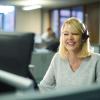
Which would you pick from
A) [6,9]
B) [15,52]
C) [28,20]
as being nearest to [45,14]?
[28,20]

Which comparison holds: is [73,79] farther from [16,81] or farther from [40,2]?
[40,2]

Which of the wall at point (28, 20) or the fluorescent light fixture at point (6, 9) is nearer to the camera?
the fluorescent light fixture at point (6, 9)

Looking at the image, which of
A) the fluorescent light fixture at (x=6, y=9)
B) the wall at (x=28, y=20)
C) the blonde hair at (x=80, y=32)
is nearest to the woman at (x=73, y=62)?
the blonde hair at (x=80, y=32)

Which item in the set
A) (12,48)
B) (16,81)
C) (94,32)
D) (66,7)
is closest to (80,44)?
(12,48)

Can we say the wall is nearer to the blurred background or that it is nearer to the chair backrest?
the blurred background

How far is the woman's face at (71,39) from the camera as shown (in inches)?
72.0

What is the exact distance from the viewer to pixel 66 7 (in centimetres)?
1203

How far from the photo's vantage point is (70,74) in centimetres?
177

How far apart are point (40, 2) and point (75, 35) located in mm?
8907

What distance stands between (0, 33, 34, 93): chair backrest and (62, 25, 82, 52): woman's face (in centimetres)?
36

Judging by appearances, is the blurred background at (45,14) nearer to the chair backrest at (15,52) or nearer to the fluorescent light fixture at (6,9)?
the fluorescent light fixture at (6,9)

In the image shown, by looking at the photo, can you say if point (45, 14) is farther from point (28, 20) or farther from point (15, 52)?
point (15, 52)

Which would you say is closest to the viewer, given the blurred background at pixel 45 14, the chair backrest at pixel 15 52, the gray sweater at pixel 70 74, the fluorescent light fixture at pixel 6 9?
the chair backrest at pixel 15 52

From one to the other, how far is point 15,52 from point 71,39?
0.44 meters
